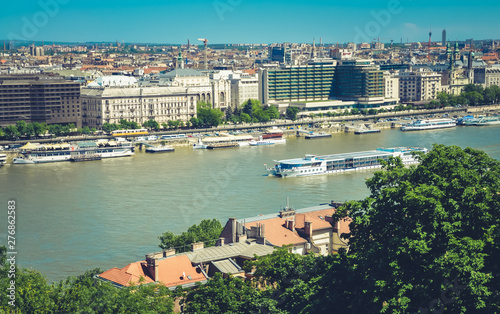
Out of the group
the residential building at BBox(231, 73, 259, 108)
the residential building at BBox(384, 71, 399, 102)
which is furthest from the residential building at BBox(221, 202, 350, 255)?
the residential building at BBox(384, 71, 399, 102)

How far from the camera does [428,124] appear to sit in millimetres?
41000

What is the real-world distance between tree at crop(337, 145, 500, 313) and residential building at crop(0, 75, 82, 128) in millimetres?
30867

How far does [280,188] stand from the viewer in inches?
890

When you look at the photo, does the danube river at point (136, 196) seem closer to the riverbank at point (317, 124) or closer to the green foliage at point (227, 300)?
the green foliage at point (227, 300)

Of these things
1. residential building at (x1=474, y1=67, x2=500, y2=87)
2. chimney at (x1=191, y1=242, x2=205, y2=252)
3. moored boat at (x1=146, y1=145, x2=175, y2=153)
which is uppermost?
residential building at (x1=474, y1=67, x2=500, y2=87)

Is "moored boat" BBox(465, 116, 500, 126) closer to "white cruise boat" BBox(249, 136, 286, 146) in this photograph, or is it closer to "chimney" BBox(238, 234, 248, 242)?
"white cruise boat" BBox(249, 136, 286, 146)

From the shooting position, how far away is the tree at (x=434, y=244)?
8.73 meters

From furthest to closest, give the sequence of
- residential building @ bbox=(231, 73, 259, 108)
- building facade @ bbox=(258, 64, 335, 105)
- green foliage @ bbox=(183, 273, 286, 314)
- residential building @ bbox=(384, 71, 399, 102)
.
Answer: residential building @ bbox=(384, 71, 399, 102) < building facade @ bbox=(258, 64, 335, 105) < residential building @ bbox=(231, 73, 259, 108) < green foliage @ bbox=(183, 273, 286, 314)

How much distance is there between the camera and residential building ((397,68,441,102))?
53375mm

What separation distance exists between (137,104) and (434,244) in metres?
33.0

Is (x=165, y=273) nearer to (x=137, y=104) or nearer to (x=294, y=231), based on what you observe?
(x=294, y=231)

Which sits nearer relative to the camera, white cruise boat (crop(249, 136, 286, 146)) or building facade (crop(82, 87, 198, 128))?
white cruise boat (crop(249, 136, 286, 146))

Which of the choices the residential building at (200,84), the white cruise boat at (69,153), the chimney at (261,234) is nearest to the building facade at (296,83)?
the residential building at (200,84)

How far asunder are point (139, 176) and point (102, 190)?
2745mm
